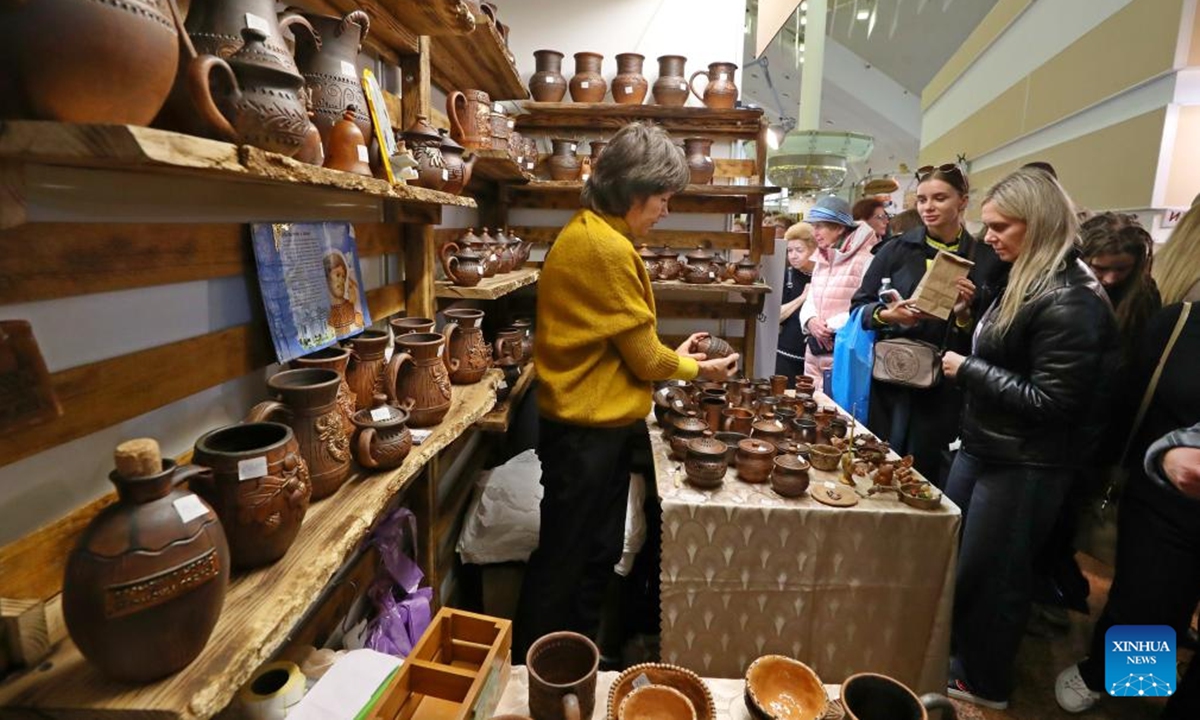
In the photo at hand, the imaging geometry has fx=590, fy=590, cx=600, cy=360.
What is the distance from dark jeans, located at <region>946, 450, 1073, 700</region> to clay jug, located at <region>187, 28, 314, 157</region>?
2116 millimetres

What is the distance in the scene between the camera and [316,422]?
3.21 ft

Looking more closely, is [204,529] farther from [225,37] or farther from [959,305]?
[959,305]

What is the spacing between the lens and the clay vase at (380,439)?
112 centimetres

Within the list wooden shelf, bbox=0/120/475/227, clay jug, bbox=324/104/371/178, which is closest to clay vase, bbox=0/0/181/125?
wooden shelf, bbox=0/120/475/227

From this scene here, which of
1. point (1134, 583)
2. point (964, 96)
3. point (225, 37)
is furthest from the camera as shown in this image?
point (964, 96)

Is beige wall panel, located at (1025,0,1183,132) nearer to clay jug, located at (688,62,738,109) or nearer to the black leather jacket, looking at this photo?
clay jug, located at (688,62,738,109)

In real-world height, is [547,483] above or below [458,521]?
above

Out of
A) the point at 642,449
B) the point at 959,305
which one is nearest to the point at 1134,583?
the point at 959,305

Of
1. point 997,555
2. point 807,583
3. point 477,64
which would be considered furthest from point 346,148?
point 997,555

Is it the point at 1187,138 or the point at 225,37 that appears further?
the point at 1187,138

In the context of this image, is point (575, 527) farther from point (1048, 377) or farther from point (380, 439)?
point (1048, 377)

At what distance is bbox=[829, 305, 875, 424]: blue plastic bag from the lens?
113 inches

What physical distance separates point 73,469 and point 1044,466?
2.33 m

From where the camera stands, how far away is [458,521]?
262 cm
